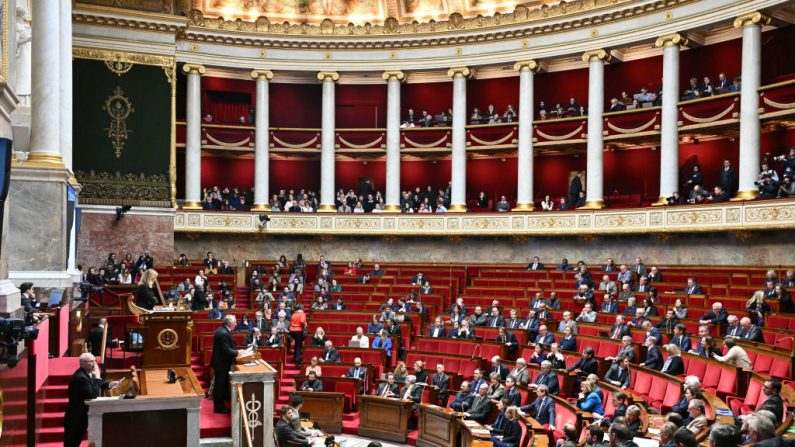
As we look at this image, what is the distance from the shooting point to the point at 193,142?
88.1 ft

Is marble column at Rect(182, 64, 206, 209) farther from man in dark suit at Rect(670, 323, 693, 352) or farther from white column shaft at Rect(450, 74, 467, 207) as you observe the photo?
man in dark suit at Rect(670, 323, 693, 352)

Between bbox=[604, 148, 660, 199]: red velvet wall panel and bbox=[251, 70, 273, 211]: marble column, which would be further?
bbox=[251, 70, 273, 211]: marble column

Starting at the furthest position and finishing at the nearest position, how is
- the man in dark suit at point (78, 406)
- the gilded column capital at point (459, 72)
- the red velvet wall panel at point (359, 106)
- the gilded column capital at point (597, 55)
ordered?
the red velvet wall panel at point (359, 106)
the gilded column capital at point (459, 72)
the gilded column capital at point (597, 55)
the man in dark suit at point (78, 406)

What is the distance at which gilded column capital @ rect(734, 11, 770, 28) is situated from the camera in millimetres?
20031

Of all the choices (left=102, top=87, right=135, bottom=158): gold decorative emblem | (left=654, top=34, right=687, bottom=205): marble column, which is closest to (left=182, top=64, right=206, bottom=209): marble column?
(left=102, top=87, right=135, bottom=158): gold decorative emblem

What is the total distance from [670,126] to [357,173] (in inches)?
495

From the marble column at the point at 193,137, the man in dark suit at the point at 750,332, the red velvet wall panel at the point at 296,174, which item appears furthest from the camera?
the red velvet wall panel at the point at 296,174

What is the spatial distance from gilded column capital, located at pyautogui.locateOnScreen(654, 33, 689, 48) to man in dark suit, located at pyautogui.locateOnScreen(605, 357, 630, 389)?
13.1 metres

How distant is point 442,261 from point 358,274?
356cm

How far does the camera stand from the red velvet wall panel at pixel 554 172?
27.8m

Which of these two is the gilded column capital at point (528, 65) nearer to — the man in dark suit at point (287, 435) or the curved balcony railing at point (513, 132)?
the curved balcony railing at point (513, 132)

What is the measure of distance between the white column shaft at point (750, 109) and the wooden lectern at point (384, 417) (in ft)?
38.1

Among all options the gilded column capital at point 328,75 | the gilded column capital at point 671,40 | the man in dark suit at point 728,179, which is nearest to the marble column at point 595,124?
the gilded column capital at point 671,40

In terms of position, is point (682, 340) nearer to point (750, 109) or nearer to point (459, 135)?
point (750, 109)
